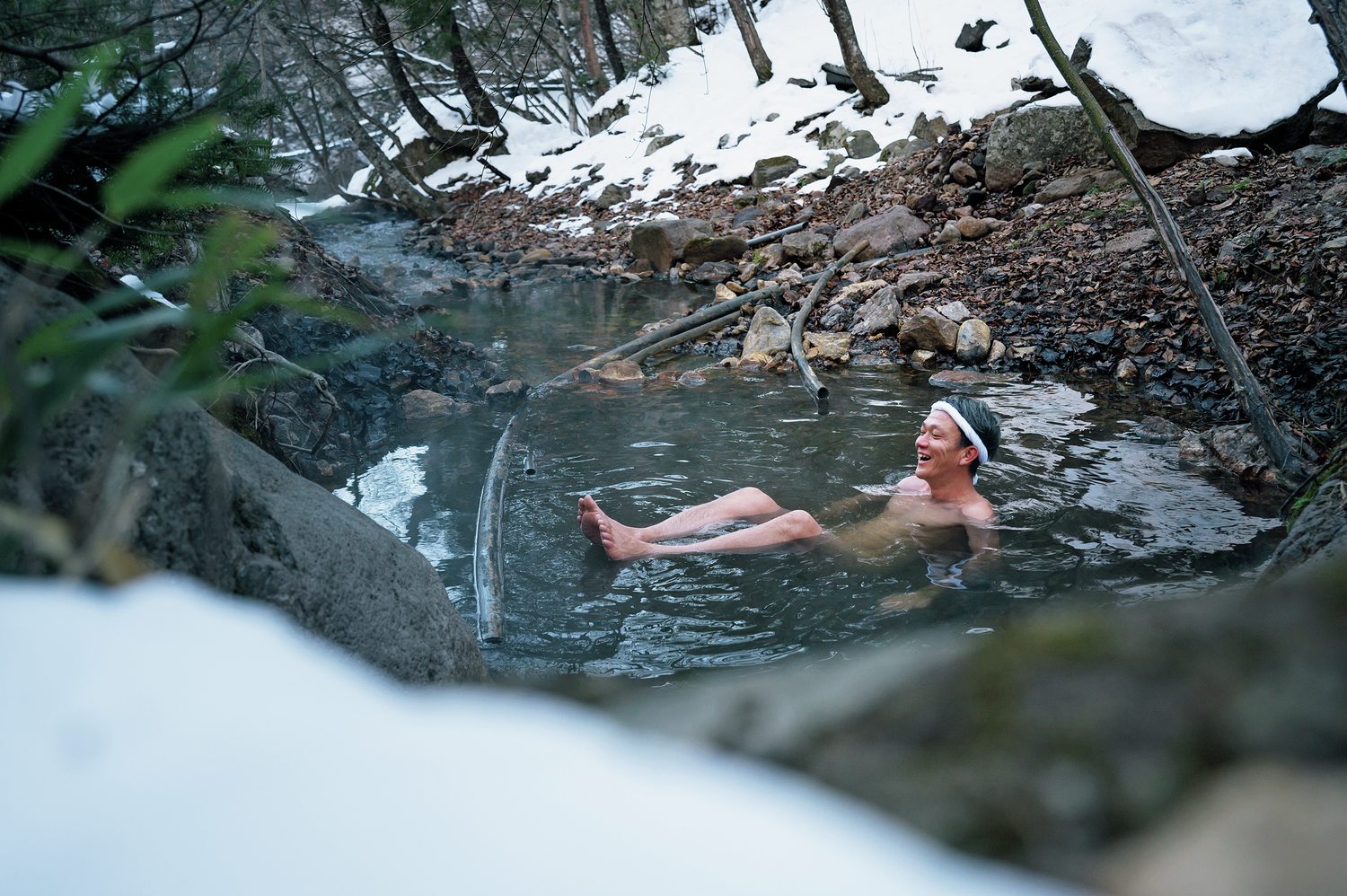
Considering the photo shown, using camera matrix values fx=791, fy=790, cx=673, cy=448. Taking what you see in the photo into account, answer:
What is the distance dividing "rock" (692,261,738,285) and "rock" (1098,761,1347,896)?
11.2 metres

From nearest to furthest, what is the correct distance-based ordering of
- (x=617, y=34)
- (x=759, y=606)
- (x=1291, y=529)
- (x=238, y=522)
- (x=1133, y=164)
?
(x=238, y=522) < (x=1291, y=529) < (x=759, y=606) < (x=1133, y=164) < (x=617, y=34)

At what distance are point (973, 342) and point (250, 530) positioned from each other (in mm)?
6791

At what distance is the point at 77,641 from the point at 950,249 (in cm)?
990

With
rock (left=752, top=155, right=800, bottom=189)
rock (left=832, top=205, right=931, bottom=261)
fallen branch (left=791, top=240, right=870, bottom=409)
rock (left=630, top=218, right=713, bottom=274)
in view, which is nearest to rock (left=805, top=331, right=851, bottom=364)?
fallen branch (left=791, top=240, right=870, bottom=409)

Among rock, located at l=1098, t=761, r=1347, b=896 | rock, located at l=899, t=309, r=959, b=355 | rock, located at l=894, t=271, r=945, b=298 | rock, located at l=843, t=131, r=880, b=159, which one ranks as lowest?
rock, located at l=1098, t=761, r=1347, b=896

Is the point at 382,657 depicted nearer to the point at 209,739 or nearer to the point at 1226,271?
the point at 209,739

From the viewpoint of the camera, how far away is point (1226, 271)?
20.6ft

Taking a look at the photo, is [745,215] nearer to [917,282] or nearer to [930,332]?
[917,282]

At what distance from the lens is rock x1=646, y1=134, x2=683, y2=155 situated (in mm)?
18328

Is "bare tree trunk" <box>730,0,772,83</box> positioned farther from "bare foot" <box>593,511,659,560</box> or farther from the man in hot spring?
"bare foot" <box>593,511,659,560</box>

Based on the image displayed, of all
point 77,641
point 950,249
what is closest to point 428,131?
point 950,249

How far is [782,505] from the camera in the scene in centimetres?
491

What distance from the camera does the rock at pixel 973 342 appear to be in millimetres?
7270

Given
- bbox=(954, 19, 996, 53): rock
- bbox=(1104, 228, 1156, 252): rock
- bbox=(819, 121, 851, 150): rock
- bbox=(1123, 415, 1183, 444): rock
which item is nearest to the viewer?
bbox=(1123, 415, 1183, 444): rock
